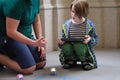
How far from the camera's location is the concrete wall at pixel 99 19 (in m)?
3.25

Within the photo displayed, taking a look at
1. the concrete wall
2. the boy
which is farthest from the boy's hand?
the concrete wall

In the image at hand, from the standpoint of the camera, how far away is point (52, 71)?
2.12m

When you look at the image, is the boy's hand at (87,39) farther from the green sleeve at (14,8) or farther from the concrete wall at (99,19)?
the concrete wall at (99,19)

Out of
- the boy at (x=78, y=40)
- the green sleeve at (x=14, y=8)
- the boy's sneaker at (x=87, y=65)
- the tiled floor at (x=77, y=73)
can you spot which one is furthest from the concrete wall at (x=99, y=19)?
the green sleeve at (x=14, y=8)

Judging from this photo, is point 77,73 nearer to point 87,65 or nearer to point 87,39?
point 87,65

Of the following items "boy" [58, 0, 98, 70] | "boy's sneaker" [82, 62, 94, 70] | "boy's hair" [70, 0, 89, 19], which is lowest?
"boy's sneaker" [82, 62, 94, 70]

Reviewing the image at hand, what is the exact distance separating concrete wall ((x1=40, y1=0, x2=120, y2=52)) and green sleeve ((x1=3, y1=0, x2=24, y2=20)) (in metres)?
1.22

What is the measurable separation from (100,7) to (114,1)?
0.62ft

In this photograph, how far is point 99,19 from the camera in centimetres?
341

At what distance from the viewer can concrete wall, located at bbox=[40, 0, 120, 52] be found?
325 centimetres

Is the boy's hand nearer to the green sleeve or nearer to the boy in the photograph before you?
the boy

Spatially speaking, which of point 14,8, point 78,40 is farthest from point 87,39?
point 14,8

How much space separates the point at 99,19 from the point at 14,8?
1.68m

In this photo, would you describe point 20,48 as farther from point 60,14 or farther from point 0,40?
point 60,14
